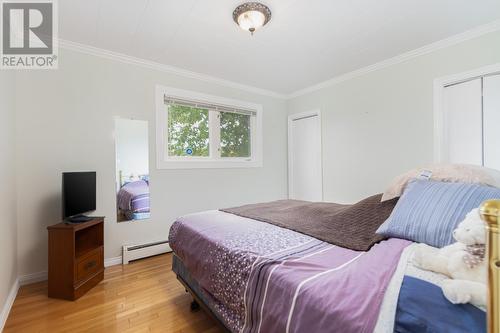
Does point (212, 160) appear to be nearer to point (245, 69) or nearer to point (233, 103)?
point (233, 103)

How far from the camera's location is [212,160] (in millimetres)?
3523

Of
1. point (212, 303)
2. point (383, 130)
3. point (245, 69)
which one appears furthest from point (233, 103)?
point (212, 303)

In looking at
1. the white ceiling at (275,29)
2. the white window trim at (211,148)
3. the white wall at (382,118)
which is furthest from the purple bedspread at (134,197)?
the white wall at (382,118)

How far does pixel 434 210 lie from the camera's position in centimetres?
122

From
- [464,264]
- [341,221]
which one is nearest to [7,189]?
[341,221]

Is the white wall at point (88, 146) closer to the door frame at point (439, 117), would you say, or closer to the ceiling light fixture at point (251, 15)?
the ceiling light fixture at point (251, 15)

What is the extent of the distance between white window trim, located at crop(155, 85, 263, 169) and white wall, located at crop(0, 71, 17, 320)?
1323 millimetres

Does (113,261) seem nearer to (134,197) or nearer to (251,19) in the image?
(134,197)

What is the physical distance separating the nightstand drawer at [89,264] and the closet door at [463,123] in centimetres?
382

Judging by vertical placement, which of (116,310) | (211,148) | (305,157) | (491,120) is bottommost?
(116,310)

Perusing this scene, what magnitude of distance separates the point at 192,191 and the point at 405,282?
9.35 ft

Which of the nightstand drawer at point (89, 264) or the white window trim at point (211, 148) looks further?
the white window trim at point (211, 148)

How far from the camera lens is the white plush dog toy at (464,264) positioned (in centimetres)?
67
